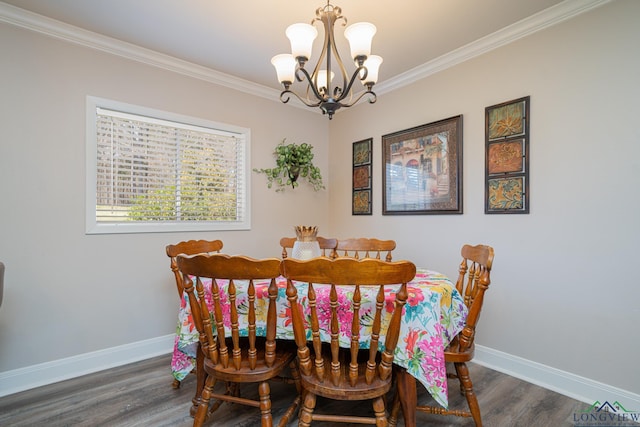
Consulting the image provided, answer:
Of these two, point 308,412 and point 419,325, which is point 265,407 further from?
point 419,325

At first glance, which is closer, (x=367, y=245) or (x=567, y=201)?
(x=567, y=201)

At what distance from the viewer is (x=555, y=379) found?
208 centimetres

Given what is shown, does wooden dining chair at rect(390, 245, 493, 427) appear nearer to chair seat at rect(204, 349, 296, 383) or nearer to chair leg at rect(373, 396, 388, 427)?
chair leg at rect(373, 396, 388, 427)

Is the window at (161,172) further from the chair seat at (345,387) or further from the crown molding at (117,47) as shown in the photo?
the chair seat at (345,387)

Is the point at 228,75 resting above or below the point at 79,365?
above

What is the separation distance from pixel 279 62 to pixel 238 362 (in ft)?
5.10

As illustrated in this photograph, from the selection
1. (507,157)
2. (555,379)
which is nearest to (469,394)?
(555,379)

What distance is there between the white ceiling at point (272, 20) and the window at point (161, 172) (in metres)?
0.56


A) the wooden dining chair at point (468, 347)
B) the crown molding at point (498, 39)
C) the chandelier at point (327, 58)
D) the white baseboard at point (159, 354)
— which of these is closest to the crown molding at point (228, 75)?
the crown molding at point (498, 39)

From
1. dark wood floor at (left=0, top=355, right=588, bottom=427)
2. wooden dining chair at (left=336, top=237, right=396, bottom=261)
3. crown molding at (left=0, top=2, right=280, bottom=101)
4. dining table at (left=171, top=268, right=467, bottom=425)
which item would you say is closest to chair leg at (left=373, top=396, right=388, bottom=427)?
dining table at (left=171, top=268, right=467, bottom=425)

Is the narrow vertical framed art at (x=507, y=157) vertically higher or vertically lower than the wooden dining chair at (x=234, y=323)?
higher

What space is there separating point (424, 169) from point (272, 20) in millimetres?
1723

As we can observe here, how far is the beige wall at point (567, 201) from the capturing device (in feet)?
6.08

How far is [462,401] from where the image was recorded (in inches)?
75.5
